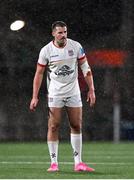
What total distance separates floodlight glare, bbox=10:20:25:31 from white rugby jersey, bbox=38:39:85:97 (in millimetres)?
11000

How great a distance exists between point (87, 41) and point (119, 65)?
1.02 meters

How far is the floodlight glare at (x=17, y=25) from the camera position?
75.5ft

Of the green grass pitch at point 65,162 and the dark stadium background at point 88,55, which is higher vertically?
the dark stadium background at point 88,55

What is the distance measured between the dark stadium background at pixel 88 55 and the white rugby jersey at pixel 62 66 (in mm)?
10348

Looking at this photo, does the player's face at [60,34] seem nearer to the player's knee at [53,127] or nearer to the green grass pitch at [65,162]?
the player's knee at [53,127]

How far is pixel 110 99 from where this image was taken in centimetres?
2281

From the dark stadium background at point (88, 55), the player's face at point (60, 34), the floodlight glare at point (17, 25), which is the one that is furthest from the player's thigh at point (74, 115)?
the floodlight glare at point (17, 25)

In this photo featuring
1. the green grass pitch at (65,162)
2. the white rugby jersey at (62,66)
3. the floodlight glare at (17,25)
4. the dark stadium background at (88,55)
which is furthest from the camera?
the floodlight glare at (17,25)

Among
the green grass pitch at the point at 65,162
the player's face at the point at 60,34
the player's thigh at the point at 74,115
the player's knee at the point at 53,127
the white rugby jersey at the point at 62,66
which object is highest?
the player's face at the point at 60,34

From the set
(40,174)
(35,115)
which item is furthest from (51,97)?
(35,115)

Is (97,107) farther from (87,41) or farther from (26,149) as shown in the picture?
(26,149)

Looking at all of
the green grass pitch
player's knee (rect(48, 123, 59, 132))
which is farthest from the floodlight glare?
player's knee (rect(48, 123, 59, 132))

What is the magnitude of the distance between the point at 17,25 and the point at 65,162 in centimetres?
911

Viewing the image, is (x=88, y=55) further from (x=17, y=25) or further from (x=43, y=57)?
(x=43, y=57)
